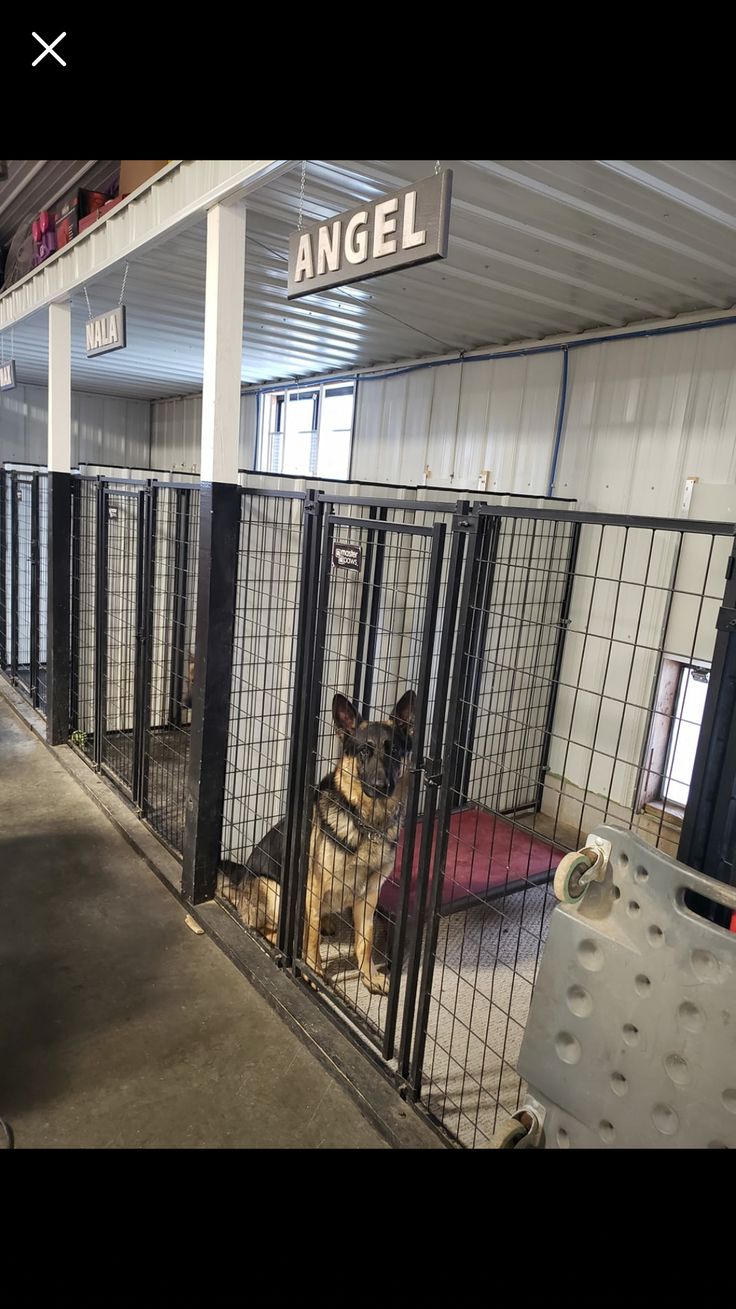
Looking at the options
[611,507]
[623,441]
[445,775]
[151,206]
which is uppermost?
[151,206]

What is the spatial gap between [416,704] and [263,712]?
2.01 metres

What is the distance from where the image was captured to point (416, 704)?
2.59 m

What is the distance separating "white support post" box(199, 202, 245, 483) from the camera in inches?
132

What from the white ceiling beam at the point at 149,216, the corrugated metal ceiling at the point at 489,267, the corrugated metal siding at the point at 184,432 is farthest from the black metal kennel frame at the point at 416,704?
the corrugated metal siding at the point at 184,432

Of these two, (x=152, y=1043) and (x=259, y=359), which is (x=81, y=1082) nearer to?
(x=152, y=1043)

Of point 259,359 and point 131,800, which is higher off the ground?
point 259,359

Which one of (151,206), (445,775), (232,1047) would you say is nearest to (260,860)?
(232,1047)

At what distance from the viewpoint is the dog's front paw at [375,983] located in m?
3.60

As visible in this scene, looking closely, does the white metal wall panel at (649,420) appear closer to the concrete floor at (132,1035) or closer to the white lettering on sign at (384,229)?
the white lettering on sign at (384,229)

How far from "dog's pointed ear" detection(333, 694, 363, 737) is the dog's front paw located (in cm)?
134

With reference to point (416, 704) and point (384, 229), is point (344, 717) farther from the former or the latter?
point (384, 229)

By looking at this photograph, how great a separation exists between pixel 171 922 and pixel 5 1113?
1259 mm

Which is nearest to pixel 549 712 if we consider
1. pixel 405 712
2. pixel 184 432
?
pixel 405 712

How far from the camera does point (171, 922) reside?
12.4 feet
